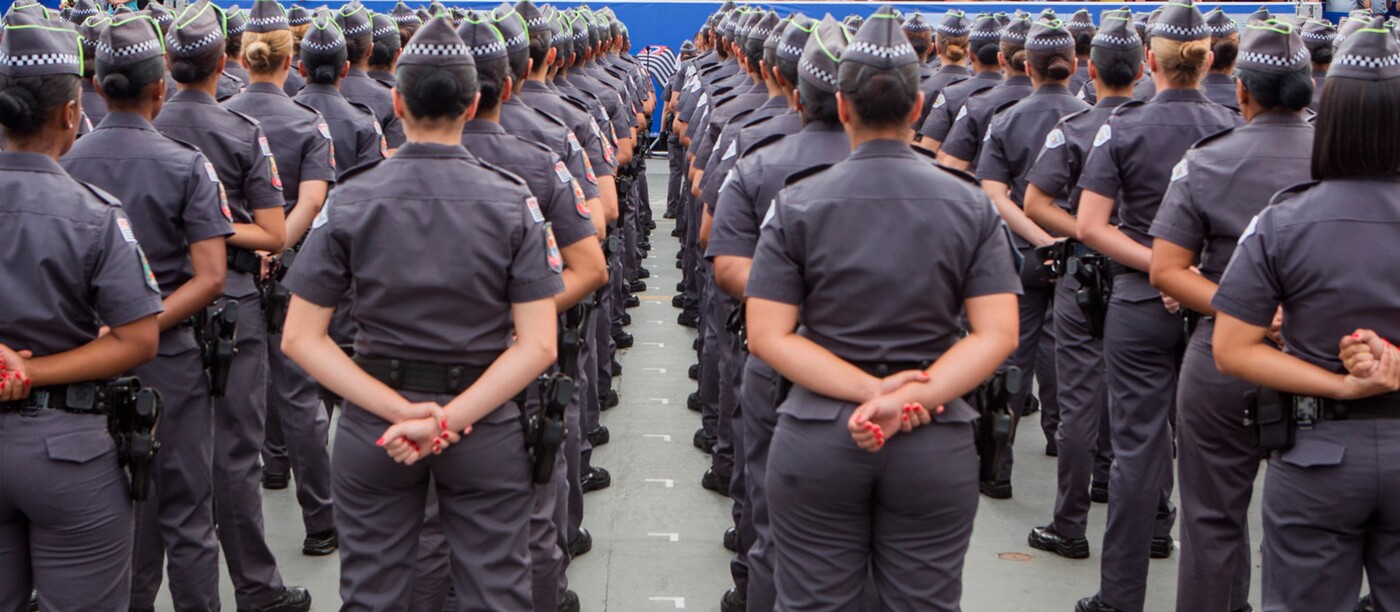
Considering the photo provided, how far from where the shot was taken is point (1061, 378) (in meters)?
5.74

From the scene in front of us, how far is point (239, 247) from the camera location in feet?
16.1

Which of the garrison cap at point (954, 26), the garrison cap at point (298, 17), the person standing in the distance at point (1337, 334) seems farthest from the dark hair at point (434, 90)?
the garrison cap at point (954, 26)

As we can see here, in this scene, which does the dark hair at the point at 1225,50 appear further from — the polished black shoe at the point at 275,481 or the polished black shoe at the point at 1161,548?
the polished black shoe at the point at 275,481

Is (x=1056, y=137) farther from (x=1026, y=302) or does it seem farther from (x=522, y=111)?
(x=522, y=111)

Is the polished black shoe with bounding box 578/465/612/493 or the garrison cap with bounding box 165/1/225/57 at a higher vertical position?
the garrison cap with bounding box 165/1/225/57

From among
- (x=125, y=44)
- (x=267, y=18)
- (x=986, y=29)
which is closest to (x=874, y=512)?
(x=125, y=44)

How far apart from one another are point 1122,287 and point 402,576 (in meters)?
2.61

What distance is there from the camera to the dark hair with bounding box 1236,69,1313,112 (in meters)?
4.20

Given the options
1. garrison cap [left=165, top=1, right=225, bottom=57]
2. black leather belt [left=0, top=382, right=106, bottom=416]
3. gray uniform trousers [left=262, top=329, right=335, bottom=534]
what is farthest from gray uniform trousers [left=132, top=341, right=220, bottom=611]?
garrison cap [left=165, top=1, right=225, bottom=57]

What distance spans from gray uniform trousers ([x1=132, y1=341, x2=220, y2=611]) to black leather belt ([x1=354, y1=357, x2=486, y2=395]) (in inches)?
46.3

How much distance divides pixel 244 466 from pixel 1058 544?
316 centimetres

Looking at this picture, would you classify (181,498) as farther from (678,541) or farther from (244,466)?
(678,541)

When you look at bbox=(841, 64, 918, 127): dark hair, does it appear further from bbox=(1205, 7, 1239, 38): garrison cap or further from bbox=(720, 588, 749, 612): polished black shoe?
bbox=(1205, 7, 1239, 38): garrison cap

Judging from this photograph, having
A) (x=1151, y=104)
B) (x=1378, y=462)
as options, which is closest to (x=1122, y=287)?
(x=1151, y=104)
